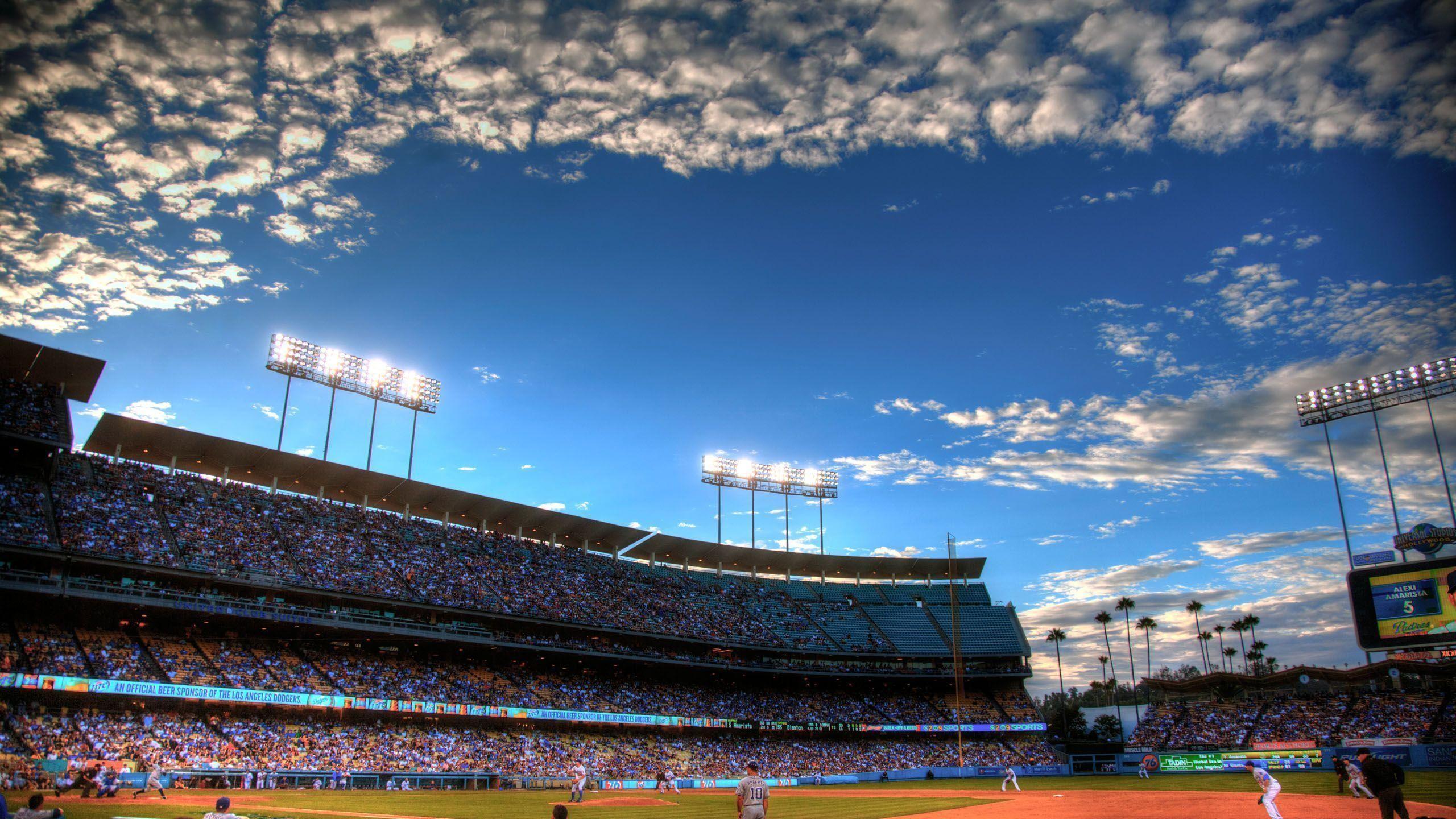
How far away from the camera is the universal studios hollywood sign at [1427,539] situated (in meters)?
37.0

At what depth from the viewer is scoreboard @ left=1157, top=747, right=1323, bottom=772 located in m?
61.2

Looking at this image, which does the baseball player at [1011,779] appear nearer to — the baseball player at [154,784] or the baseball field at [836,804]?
the baseball field at [836,804]

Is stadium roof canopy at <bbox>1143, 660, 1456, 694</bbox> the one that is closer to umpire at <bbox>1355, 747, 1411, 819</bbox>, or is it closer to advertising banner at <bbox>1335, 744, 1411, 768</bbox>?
advertising banner at <bbox>1335, 744, 1411, 768</bbox>

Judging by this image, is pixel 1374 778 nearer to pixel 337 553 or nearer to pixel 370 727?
pixel 370 727

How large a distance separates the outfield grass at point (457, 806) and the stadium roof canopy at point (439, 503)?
28668 mm

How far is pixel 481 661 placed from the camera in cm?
6272

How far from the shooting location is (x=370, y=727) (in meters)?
51.4

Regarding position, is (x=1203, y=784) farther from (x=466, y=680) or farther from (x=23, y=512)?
(x=23, y=512)

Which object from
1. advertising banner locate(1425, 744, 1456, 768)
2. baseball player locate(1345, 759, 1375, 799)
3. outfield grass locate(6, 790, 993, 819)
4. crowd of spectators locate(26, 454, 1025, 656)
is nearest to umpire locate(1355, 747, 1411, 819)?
outfield grass locate(6, 790, 993, 819)

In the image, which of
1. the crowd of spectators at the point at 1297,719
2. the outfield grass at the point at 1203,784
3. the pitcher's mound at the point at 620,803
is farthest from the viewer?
the crowd of spectators at the point at 1297,719

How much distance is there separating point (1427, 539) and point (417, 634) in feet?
184

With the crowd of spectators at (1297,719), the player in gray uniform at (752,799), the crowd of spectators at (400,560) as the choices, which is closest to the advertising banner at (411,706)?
the crowd of spectators at (400,560)

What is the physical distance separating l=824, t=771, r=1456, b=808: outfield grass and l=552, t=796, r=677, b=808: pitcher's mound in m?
19.0

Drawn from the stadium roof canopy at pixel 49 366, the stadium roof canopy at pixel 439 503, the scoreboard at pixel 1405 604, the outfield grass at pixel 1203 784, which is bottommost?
the outfield grass at pixel 1203 784
